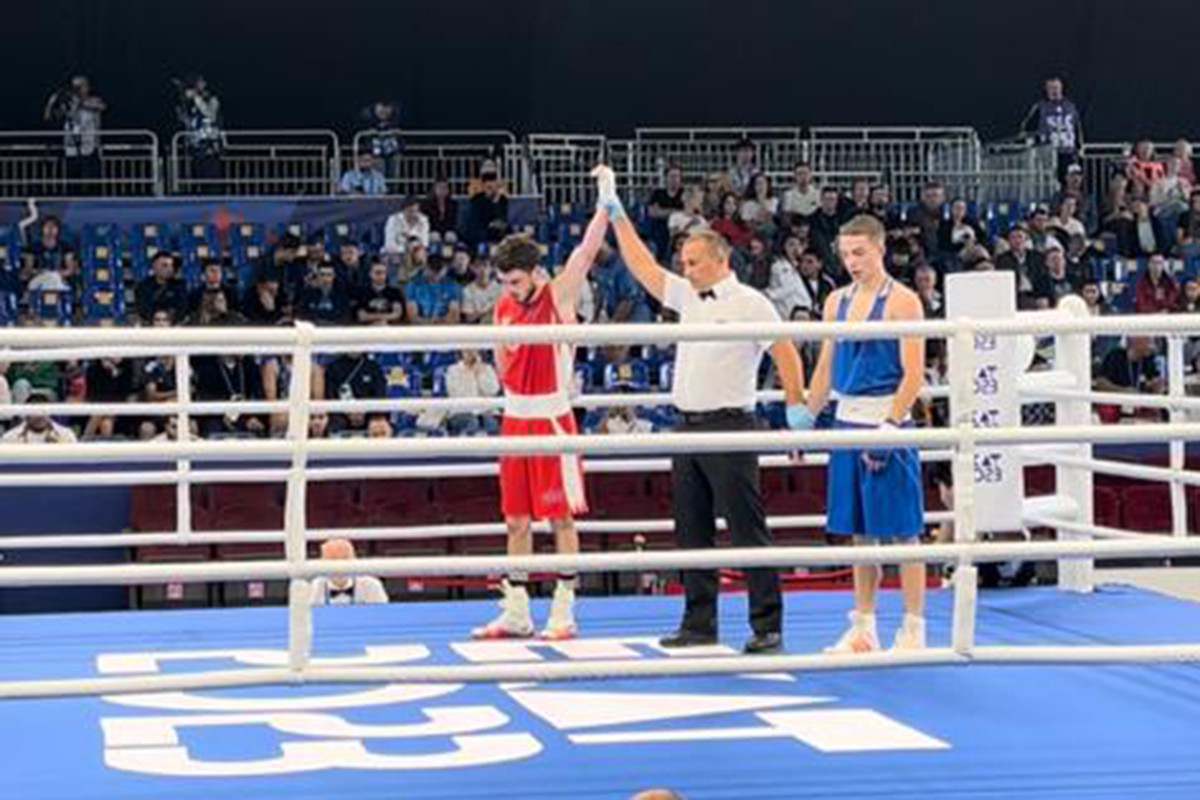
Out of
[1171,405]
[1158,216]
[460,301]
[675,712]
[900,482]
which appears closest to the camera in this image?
[675,712]

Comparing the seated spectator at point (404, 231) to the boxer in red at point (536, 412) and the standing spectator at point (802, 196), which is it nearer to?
the standing spectator at point (802, 196)

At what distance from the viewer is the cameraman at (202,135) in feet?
58.8

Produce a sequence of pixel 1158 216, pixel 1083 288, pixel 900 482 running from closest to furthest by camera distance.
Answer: pixel 900 482 → pixel 1083 288 → pixel 1158 216

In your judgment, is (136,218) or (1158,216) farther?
(1158,216)

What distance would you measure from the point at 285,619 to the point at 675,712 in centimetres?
237

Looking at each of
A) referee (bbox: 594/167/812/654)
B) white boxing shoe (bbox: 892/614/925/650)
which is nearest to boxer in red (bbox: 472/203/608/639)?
referee (bbox: 594/167/812/654)

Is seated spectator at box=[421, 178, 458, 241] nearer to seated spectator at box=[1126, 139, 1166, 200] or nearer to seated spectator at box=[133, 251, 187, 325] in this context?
seated spectator at box=[133, 251, 187, 325]

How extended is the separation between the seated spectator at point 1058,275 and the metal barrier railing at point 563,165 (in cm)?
472

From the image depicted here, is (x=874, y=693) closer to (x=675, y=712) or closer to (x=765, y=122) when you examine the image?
(x=675, y=712)

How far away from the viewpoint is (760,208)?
1741cm

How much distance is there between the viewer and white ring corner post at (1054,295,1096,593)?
727 centimetres

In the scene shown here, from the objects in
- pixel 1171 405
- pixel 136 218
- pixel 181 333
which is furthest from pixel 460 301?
pixel 181 333

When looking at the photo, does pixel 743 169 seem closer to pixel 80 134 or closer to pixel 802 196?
pixel 802 196

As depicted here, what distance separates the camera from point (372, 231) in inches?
675
